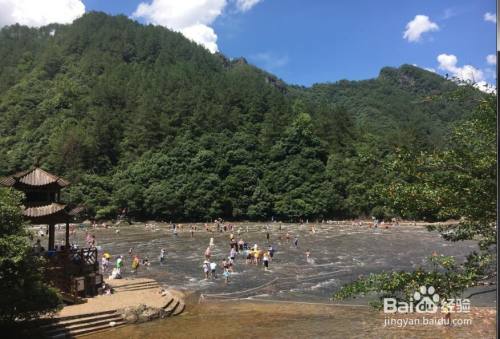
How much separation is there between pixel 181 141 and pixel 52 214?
2942 inches

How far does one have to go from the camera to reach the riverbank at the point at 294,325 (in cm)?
1909

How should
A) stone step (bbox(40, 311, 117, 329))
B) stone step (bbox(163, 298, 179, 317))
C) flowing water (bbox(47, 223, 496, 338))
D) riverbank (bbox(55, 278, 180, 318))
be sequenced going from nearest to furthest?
stone step (bbox(40, 311, 117, 329)), flowing water (bbox(47, 223, 496, 338)), riverbank (bbox(55, 278, 180, 318)), stone step (bbox(163, 298, 179, 317))

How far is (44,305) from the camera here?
53.3ft

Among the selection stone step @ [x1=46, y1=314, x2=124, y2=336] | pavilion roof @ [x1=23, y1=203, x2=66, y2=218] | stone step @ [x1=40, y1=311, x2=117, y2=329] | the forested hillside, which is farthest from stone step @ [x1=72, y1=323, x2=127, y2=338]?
the forested hillside

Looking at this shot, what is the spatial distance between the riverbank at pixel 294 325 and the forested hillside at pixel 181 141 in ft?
131

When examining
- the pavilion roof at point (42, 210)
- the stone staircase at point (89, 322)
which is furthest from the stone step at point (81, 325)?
the pavilion roof at point (42, 210)

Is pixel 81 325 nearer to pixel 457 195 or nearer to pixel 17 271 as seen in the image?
pixel 17 271

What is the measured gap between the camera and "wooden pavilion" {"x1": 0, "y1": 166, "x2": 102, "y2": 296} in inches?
862

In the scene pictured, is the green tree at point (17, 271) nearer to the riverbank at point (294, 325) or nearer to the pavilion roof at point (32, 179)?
the riverbank at point (294, 325)

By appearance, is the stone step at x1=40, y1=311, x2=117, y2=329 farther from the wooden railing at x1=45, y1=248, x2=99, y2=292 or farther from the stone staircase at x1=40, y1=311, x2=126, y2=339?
the wooden railing at x1=45, y1=248, x2=99, y2=292

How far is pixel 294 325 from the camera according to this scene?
20.7 m

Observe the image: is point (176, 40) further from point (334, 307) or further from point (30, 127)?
point (334, 307)

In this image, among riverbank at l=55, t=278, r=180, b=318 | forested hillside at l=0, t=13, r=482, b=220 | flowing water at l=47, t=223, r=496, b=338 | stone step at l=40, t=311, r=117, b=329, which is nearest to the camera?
stone step at l=40, t=311, r=117, b=329

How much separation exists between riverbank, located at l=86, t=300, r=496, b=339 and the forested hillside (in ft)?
131
